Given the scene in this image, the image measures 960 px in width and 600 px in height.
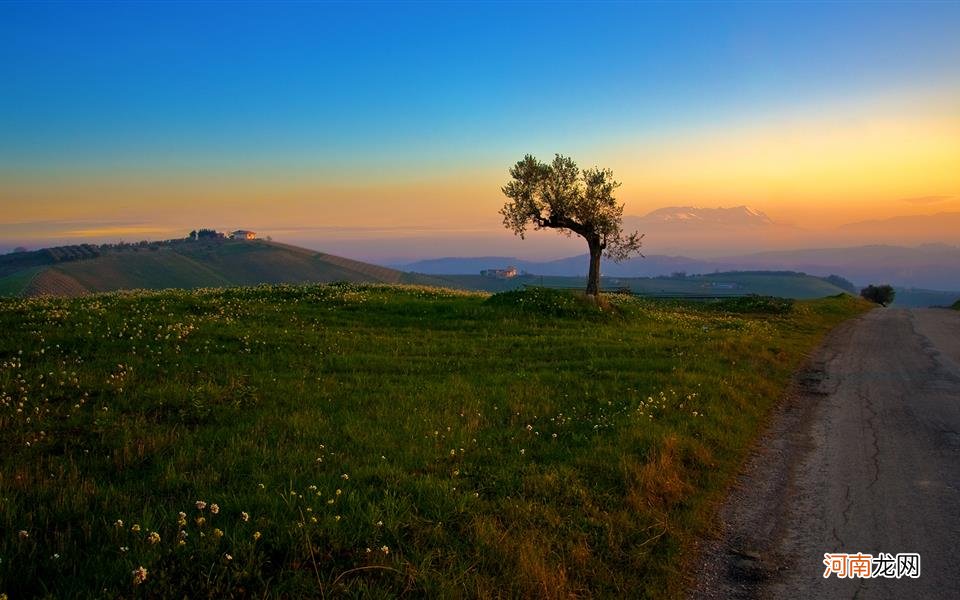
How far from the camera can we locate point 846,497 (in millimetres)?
8891

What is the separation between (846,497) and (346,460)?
25.7ft

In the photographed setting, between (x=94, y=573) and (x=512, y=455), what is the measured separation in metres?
5.65

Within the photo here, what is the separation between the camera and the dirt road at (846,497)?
21.8 feet

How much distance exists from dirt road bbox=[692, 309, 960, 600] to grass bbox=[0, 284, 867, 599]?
1.88 feet

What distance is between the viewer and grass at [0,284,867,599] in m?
5.50

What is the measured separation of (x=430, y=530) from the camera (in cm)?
636

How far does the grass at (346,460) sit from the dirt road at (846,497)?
57 centimetres

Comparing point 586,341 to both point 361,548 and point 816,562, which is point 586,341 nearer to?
point 816,562
